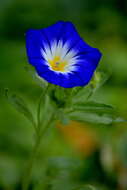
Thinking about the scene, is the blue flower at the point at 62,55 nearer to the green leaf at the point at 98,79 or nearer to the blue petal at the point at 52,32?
the blue petal at the point at 52,32

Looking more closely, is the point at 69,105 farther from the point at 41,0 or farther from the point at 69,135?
the point at 41,0

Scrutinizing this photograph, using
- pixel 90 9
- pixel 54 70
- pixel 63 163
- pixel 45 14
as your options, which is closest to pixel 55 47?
pixel 54 70

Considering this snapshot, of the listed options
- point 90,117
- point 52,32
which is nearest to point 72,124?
point 90,117

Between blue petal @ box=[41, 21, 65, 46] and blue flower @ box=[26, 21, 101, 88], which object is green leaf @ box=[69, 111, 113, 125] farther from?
blue petal @ box=[41, 21, 65, 46]

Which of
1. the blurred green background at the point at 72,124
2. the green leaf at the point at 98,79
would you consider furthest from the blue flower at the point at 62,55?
the blurred green background at the point at 72,124

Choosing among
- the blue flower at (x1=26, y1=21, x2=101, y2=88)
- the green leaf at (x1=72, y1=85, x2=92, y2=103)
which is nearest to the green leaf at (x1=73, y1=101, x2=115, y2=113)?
the green leaf at (x1=72, y1=85, x2=92, y2=103)

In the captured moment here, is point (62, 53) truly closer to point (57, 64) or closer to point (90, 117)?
point (57, 64)
